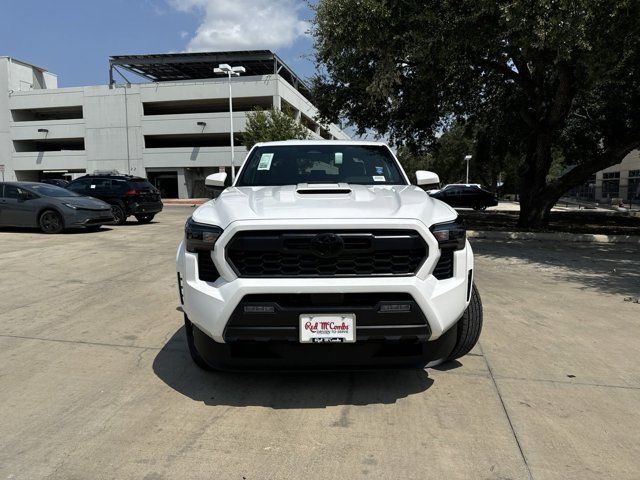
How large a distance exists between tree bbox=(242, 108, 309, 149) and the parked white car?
31.0m

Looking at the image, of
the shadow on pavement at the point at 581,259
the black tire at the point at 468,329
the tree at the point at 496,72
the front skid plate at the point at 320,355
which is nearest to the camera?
the front skid plate at the point at 320,355

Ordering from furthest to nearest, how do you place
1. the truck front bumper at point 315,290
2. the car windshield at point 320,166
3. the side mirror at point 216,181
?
the side mirror at point 216,181 < the car windshield at point 320,166 < the truck front bumper at point 315,290

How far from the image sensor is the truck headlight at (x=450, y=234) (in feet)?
10.3

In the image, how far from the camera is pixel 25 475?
255 cm

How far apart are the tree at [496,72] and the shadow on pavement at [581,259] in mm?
3630

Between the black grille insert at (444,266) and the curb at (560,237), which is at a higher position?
the black grille insert at (444,266)

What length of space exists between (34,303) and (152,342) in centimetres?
232

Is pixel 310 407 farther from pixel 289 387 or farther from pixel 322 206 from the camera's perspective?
pixel 322 206

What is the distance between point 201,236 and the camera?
3156 millimetres

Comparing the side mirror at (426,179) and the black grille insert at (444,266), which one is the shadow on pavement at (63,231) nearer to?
the side mirror at (426,179)

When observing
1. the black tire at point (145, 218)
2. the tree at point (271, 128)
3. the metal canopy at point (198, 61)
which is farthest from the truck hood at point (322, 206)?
the metal canopy at point (198, 61)

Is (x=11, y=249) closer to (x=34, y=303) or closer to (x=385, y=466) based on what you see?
(x=34, y=303)

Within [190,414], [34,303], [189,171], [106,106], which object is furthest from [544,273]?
[106,106]

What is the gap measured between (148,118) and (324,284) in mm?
46663
